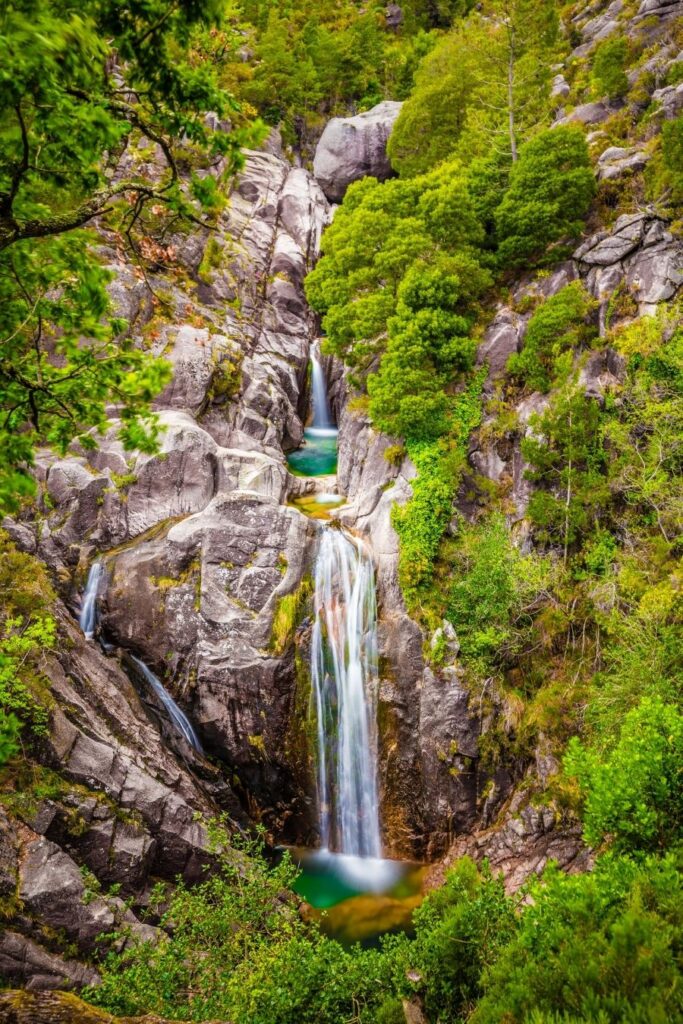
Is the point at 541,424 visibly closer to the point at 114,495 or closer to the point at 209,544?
the point at 209,544

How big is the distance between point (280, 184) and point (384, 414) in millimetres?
24049

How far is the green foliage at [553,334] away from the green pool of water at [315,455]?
10.7 metres

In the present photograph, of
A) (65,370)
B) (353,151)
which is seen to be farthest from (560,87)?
(65,370)

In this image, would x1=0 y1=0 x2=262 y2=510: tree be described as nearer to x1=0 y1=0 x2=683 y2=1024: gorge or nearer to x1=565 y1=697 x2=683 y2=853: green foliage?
x1=0 y1=0 x2=683 y2=1024: gorge

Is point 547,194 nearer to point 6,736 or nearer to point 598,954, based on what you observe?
point 598,954

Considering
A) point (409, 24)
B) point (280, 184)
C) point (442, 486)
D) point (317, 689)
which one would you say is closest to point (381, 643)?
point (317, 689)

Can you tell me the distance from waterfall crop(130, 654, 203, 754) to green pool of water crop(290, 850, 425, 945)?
14.3ft

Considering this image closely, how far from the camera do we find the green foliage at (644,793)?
6.54 metres

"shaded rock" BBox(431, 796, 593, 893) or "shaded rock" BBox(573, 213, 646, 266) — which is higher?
"shaded rock" BBox(573, 213, 646, 266)

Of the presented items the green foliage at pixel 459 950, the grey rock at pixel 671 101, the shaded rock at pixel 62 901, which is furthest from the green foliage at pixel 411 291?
the shaded rock at pixel 62 901

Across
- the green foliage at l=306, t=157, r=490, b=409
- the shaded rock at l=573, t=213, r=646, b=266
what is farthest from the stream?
the shaded rock at l=573, t=213, r=646, b=266

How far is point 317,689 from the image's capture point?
15.4 meters

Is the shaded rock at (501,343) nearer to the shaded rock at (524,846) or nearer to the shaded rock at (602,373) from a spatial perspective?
the shaded rock at (602,373)

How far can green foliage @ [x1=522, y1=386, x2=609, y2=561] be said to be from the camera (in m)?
14.5
